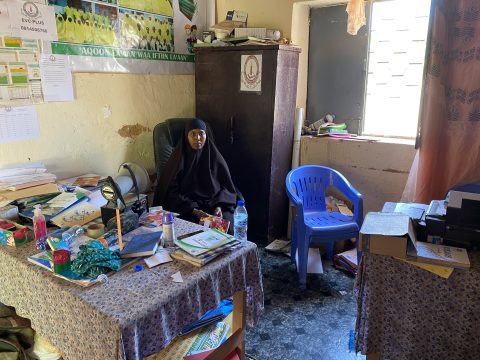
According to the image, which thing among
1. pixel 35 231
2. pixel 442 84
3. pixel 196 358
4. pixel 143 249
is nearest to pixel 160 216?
pixel 143 249

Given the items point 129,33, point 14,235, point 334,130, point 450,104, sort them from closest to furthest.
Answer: point 14,235
point 450,104
point 129,33
point 334,130

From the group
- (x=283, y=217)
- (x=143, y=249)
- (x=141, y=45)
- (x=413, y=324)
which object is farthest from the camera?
(x=283, y=217)

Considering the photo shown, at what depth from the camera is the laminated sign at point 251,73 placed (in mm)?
2943

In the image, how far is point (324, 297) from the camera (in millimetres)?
2488

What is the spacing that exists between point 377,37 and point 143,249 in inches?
99.6

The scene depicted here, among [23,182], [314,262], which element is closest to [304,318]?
[314,262]

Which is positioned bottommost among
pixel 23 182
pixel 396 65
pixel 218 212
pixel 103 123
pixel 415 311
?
pixel 415 311

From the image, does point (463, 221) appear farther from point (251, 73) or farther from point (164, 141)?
point (164, 141)

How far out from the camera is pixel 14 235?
61.5 inches

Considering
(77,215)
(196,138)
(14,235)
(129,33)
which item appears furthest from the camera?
(129,33)

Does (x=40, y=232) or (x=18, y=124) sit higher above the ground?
(x=18, y=124)

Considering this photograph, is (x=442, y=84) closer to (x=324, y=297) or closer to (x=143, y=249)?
(x=324, y=297)

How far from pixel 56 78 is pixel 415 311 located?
2405mm

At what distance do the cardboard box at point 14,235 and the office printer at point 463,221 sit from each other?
187 centimetres
